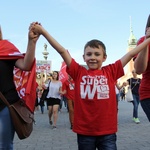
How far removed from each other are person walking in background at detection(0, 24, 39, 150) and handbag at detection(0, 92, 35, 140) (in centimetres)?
4

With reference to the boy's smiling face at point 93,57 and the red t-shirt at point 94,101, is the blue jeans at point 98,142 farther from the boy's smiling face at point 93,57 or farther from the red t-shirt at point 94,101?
the boy's smiling face at point 93,57

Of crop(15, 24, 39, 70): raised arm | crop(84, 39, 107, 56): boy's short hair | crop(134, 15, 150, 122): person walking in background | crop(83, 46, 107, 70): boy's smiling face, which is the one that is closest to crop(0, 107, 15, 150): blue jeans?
crop(15, 24, 39, 70): raised arm

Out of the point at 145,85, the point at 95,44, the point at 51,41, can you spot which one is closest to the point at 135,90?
the point at 145,85

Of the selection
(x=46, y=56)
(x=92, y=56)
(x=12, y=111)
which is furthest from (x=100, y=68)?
(x=46, y=56)

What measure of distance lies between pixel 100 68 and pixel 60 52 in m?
0.52

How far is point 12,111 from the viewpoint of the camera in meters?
2.68

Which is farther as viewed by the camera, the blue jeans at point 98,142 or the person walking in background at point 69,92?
the person walking in background at point 69,92

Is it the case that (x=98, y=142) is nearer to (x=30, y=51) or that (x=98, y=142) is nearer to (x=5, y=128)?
(x=5, y=128)

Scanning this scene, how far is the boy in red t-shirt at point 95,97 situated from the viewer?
2949 mm

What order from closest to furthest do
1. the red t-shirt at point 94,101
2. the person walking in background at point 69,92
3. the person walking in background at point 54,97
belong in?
the red t-shirt at point 94,101, the person walking in background at point 69,92, the person walking in background at point 54,97

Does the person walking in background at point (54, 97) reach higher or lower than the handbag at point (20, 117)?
lower

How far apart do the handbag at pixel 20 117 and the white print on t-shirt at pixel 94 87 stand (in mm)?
590

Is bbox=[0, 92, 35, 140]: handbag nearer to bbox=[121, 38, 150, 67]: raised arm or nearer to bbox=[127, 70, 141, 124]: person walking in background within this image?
bbox=[121, 38, 150, 67]: raised arm

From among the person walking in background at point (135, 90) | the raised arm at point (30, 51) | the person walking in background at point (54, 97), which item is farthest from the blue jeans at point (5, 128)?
the person walking in background at point (135, 90)
